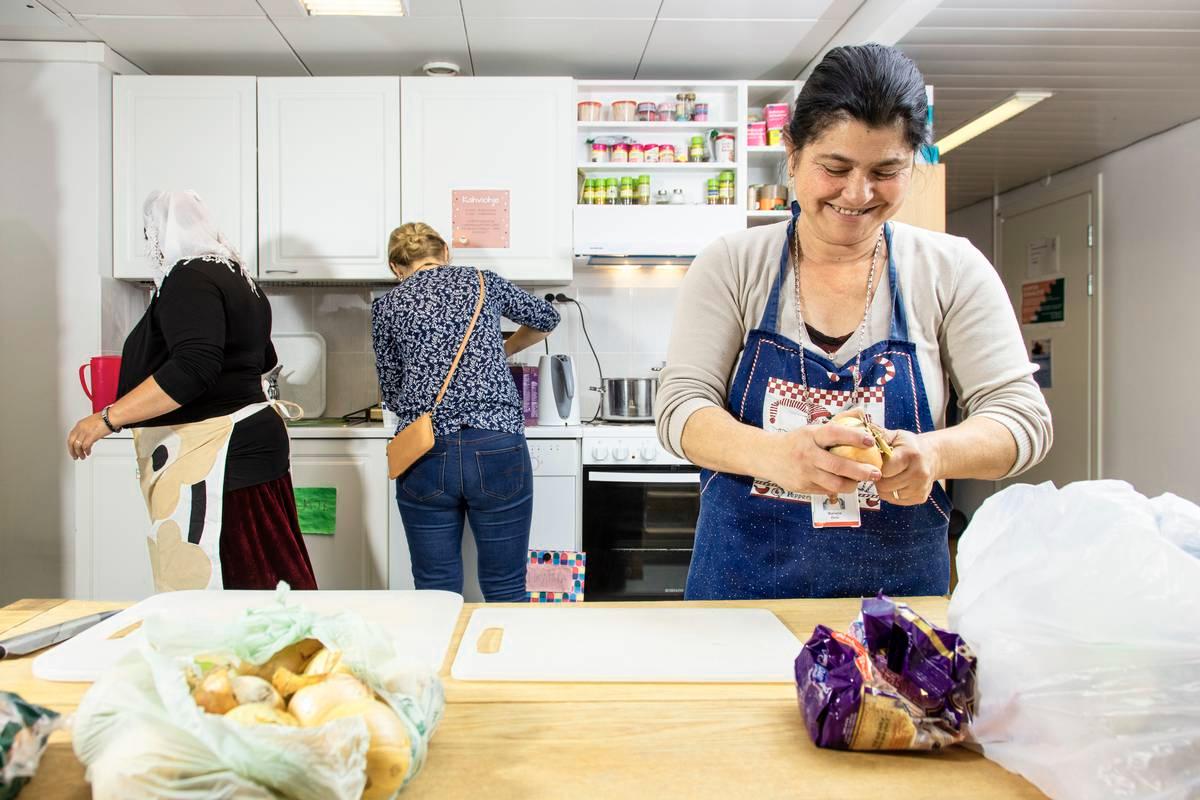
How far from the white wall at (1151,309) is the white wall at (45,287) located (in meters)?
4.65

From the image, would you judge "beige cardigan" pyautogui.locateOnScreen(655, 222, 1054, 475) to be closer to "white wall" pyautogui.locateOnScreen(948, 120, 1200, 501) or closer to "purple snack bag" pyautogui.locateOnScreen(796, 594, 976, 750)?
"purple snack bag" pyautogui.locateOnScreen(796, 594, 976, 750)

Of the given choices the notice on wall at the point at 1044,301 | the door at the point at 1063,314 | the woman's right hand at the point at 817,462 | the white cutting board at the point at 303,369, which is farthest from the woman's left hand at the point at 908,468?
the notice on wall at the point at 1044,301

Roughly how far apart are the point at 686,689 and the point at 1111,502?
434 mm

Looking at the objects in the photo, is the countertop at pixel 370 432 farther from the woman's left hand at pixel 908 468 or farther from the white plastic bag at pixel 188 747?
the white plastic bag at pixel 188 747

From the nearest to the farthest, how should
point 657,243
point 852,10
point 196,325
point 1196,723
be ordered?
1. point 1196,723
2. point 196,325
3. point 852,10
4. point 657,243

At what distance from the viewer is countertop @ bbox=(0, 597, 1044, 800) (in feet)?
2.03

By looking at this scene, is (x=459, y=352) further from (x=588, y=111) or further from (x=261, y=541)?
(x=588, y=111)

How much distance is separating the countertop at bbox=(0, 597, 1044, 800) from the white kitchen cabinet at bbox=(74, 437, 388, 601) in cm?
196

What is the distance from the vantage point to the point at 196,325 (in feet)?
6.03

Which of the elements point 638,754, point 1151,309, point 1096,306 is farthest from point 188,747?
point 1096,306

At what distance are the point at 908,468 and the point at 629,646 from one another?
1.32 feet

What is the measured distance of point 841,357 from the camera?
3.90 feet

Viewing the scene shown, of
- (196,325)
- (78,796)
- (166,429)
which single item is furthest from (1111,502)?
(166,429)

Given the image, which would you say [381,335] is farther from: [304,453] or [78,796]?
[78,796]
